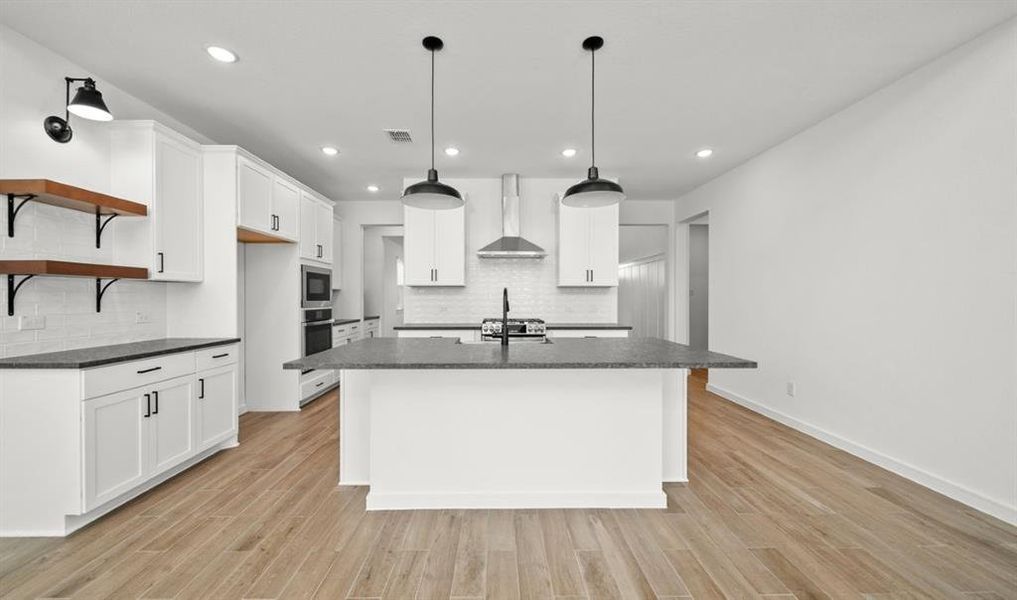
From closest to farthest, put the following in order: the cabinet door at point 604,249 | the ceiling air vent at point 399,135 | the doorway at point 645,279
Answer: the ceiling air vent at point 399,135 → the cabinet door at point 604,249 → the doorway at point 645,279

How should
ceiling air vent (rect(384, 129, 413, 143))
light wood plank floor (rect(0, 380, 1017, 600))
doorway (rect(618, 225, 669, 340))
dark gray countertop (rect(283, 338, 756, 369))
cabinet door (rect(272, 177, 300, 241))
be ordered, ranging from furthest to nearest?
doorway (rect(618, 225, 669, 340)), cabinet door (rect(272, 177, 300, 241)), ceiling air vent (rect(384, 129, 413, 143)), dark gray countertop (rect(283, 338, 756, 369)), light wood plank floor (rect(0, 380, 1017, 600))

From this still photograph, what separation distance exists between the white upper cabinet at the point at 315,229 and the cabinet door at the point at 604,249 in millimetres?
3182

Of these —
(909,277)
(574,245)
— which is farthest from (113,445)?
(909,277)

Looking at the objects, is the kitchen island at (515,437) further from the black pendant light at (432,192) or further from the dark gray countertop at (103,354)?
the dark gray countertop at (103,354)

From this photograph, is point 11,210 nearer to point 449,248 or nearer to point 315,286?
point 315,286

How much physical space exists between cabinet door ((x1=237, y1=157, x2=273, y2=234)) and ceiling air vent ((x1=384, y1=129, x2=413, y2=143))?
1.23 metres

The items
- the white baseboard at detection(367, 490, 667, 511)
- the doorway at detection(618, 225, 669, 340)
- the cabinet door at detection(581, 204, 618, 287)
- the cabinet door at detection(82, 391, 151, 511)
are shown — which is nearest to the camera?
the cabinet door at detection(82, 391, 151, 511)

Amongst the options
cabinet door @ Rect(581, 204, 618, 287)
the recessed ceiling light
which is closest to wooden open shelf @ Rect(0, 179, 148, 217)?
the recessed ceiling light

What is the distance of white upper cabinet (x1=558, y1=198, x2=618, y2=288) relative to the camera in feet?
16.2

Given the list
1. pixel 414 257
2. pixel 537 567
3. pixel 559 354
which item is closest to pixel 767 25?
pixel 559 354

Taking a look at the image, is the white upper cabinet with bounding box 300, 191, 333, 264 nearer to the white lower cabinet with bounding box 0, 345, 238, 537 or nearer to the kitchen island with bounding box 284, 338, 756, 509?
the white lower cabinet with bounding box 0, 345, 238, 537

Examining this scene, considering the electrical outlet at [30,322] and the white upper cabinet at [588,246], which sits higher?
the white upper cabinet at [588,246]

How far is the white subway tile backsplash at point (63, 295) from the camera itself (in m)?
2.34

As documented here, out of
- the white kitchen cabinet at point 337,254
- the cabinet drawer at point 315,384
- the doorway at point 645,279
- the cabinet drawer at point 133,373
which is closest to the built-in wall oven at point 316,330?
the cabinet drawer at point 315,384
